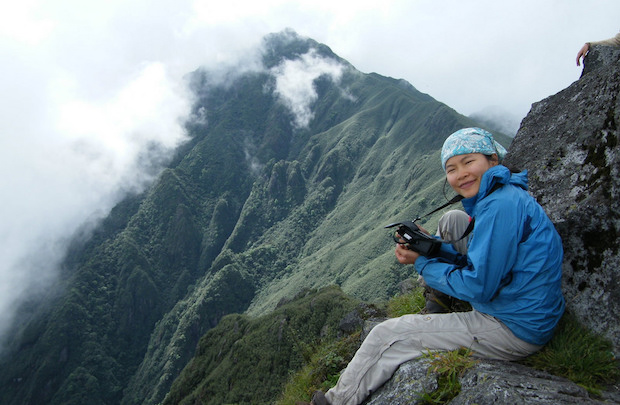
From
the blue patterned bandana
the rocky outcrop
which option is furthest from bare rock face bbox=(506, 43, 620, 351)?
the blue patterned bandana

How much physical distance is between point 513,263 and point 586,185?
94.1 inches

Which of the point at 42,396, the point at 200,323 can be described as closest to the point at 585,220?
the point at 200,323

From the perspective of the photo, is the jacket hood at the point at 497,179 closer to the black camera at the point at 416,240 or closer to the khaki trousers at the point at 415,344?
the black camera at the point at 416,240

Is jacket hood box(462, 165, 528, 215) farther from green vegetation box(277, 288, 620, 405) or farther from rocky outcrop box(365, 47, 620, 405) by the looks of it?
green vegetation box(277, 288, 620, 405)

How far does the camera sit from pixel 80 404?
187625mm

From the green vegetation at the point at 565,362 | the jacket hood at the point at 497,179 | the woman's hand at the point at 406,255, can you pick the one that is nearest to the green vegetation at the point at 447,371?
the green vegetation at the point at 565,362

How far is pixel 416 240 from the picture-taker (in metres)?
5.16

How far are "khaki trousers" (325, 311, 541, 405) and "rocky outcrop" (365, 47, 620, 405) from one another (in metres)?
0.14

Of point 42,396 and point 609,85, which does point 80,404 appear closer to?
point 42,396

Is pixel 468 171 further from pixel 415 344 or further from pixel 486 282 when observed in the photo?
pixel 415 344

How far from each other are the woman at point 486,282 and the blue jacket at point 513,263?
0.03ft

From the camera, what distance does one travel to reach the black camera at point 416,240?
16.7 feet

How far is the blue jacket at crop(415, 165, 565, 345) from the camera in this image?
417 centimetres

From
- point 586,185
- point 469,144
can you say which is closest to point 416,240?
point 469,144
